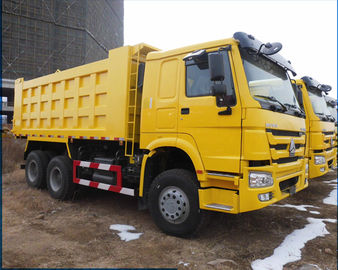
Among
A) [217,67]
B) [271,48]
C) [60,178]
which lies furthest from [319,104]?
[60,178]

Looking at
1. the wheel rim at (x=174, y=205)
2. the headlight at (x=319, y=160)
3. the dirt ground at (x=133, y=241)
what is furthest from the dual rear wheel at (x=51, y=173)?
the headlight at (x=319, y=160)

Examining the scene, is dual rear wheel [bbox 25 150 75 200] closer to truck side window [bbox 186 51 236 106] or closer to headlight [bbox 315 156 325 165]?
truck side window [bbox 186 51 236 106]

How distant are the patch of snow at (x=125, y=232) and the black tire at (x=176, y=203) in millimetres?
385

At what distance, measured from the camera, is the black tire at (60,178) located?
5812mm

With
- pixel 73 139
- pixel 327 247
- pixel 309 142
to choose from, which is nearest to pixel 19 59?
pixel 73 139

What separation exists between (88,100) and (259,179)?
3560 millimetres

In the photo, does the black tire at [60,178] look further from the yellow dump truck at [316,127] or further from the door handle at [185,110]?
the yellow dump truck at [316,127]

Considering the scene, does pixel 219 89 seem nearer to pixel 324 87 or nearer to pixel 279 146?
pixel 279 146

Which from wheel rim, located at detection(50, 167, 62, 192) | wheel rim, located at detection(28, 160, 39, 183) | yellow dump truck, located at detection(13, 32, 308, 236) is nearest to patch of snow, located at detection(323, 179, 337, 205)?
yellow dump truck, located at detection(13, 32, 308, 236)

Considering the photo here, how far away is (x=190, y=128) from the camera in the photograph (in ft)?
12.6

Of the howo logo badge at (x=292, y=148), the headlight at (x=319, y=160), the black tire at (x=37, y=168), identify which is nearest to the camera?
the howo logo badge at (x=292, y=148)

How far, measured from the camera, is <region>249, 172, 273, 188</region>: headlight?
3342 millimetres

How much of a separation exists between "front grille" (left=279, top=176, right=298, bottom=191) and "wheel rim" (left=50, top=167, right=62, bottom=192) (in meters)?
4.46

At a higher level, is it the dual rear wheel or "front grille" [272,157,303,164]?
"front grille" [272,157,303,164]
